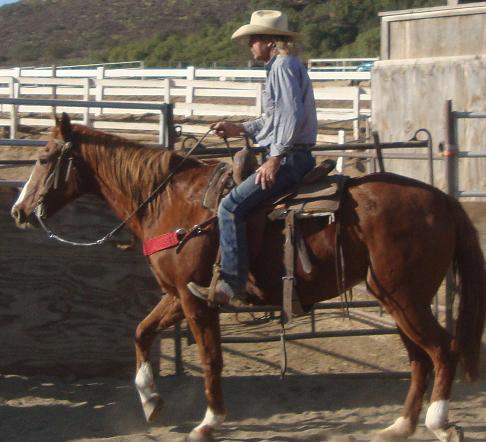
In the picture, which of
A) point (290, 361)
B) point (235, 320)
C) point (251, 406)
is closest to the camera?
point (251, 406)

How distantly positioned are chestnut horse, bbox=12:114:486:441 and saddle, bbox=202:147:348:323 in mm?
69

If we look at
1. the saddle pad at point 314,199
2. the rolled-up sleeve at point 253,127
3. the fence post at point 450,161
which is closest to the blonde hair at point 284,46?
the rolled-up sleeve at point 253,127

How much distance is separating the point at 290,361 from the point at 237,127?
237 centimetres

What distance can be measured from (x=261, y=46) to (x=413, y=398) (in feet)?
7.07

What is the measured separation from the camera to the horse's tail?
515 centimetres

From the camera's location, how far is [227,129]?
17.7ft

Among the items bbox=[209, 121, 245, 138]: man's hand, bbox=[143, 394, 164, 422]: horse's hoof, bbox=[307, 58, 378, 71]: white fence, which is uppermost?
bbox=[307, 58, 378, 71]: white fence

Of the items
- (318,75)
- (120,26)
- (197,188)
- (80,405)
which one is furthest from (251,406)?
(120,26)

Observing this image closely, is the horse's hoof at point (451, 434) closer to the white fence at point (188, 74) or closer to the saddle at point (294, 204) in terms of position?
the saddle at point (294, 204)

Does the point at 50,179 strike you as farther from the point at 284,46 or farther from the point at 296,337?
the point at 296,337

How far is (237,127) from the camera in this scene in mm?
5402

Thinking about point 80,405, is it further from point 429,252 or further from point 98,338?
point 429,252

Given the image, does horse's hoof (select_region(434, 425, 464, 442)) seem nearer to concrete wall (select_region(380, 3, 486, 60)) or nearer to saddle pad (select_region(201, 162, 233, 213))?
saddle pad (select_region(201, 162, 233, 213))

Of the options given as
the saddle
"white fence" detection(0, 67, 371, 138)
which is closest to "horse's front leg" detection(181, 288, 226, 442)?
the saddle
